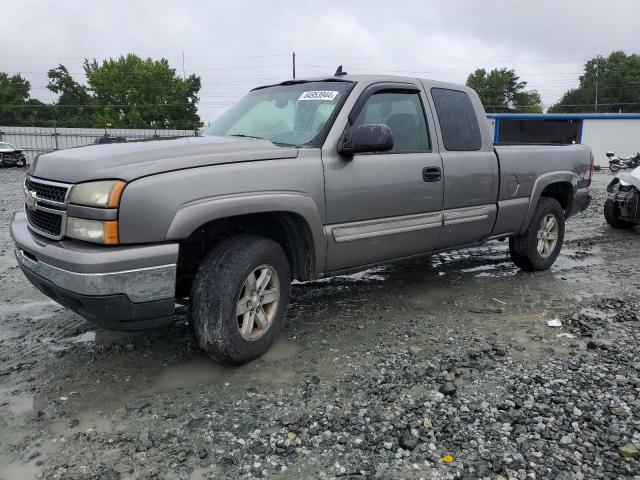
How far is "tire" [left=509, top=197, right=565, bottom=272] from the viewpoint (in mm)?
5758

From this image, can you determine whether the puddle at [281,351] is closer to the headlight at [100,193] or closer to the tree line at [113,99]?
the headlight at [100,193]

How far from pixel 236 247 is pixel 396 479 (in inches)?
64.0

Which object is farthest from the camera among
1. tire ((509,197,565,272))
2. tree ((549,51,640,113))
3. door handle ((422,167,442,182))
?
tree ((549,51,640,113))

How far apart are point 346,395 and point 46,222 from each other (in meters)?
2.08

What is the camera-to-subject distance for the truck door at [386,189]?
12.4 ft

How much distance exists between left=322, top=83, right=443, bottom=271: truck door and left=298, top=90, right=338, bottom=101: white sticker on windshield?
0.21 meters

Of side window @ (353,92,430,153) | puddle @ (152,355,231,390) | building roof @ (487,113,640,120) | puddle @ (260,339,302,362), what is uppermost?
building roof @ (487,113,640,120)

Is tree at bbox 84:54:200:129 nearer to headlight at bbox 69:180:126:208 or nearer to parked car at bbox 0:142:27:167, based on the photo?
parked car at bbox 0:142:27:167

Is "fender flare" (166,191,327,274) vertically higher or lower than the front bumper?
higher

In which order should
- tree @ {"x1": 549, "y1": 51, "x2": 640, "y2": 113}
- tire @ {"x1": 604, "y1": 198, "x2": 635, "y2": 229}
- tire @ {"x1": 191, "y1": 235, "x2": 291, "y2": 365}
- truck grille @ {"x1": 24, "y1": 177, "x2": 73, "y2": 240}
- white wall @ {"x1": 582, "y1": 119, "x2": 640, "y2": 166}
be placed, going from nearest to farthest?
truck grille @ {"x1": 24, "y1": 177, "x2": 73, "y2": 240}
tire @ {"x1": 191, "y1": 235, "x2": 291, "y2": 365}
tire @ {"x1": 604, "y1": 198, "x2": 635, "y2": 229}
white wall @ {"x1": 582, "y1": 119, "x2": 640, "y2": 166}
tree @ {"x1": 549, "y1": 51, "x2": 640, "y2": 113}

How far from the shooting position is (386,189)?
158 inches

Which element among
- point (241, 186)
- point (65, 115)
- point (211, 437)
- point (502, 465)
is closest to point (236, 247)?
point (241, 186)

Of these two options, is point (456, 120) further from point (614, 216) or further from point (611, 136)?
point (611, 136)

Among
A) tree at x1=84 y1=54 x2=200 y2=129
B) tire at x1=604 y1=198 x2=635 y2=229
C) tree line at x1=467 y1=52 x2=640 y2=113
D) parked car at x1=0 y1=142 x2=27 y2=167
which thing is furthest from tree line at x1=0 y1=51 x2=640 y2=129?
tire at x1=604 y1=198 x2=635 y2=229
